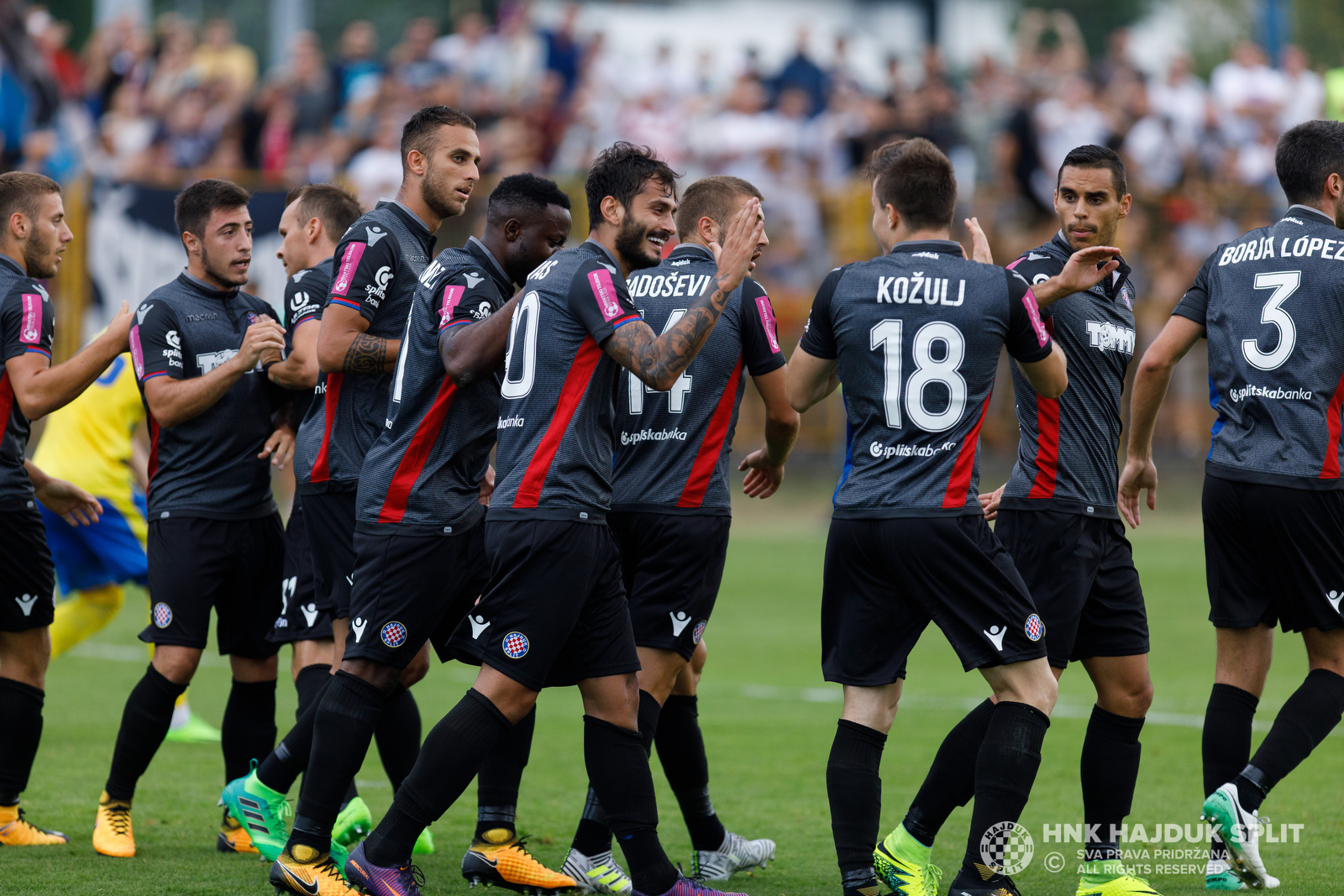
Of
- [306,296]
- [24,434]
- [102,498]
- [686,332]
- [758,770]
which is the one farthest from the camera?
[102,498]

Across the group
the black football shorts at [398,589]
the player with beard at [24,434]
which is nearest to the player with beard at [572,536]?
the black football shorts at [398,589]

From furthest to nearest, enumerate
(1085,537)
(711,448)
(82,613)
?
1. (82,613)
2. (711,448)
3. (1085,537)

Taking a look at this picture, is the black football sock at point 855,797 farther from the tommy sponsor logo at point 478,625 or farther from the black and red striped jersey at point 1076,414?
the tommy sponsor logo at point 478,625

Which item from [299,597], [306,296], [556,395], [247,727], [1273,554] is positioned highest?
[306,296]

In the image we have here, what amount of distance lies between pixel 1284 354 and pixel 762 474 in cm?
211

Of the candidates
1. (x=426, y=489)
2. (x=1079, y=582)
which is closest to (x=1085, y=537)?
(x=1079, y=582)

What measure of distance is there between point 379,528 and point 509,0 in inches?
778

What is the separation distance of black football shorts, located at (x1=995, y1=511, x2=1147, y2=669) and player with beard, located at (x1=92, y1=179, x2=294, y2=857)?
3.15 m

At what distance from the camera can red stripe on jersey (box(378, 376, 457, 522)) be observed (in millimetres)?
5492

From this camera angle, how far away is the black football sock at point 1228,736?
6031 millimetres

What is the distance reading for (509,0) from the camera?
78.1ft

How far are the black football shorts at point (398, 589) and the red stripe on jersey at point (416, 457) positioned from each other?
74 mm

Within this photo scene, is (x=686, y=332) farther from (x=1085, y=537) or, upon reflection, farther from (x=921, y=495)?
(x=1085, y=537)

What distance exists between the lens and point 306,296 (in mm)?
6391
